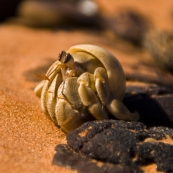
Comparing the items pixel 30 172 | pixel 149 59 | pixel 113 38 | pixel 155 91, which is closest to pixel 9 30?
pixel 113 38

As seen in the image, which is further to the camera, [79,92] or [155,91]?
[155,91]

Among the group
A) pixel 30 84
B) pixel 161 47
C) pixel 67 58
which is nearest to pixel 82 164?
pixel 67 58

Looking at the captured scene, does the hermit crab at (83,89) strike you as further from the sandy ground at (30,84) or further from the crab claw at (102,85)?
the sandy ground at (30,84)

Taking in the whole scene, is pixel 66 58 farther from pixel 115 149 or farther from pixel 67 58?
pixel 115 149

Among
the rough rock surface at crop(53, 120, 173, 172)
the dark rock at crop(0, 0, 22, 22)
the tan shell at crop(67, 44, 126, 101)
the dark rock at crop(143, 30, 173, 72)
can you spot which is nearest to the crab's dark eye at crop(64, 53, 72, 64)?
the tan shell at crop(67, 44, 126, 101)

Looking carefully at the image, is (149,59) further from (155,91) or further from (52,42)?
(155,91)

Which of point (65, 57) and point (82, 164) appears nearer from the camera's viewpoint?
point (82, 164)

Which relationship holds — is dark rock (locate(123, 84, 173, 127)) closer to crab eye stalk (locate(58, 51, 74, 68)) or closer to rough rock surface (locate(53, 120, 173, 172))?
rough rock surface (locate(53, 120, 173, 172))
